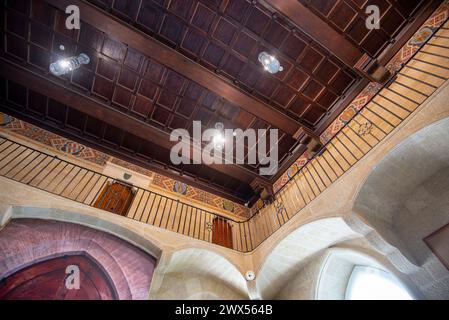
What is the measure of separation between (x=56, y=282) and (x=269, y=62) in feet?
18.3

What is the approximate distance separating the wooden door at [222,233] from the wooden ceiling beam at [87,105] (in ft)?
4.61

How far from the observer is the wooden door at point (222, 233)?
5797 mm

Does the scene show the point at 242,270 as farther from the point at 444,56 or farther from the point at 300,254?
the point at 444,56

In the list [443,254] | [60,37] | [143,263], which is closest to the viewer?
[443,254]

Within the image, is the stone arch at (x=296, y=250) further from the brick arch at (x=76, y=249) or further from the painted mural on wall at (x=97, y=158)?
the brick arch at (x=76, y=249)

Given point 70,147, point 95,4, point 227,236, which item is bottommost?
point 227,236

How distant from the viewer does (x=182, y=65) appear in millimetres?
5129

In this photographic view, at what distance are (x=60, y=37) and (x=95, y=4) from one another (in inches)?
44.4

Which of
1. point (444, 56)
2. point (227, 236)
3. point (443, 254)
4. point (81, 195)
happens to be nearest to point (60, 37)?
point (81, 195)

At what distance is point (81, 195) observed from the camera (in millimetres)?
5070
